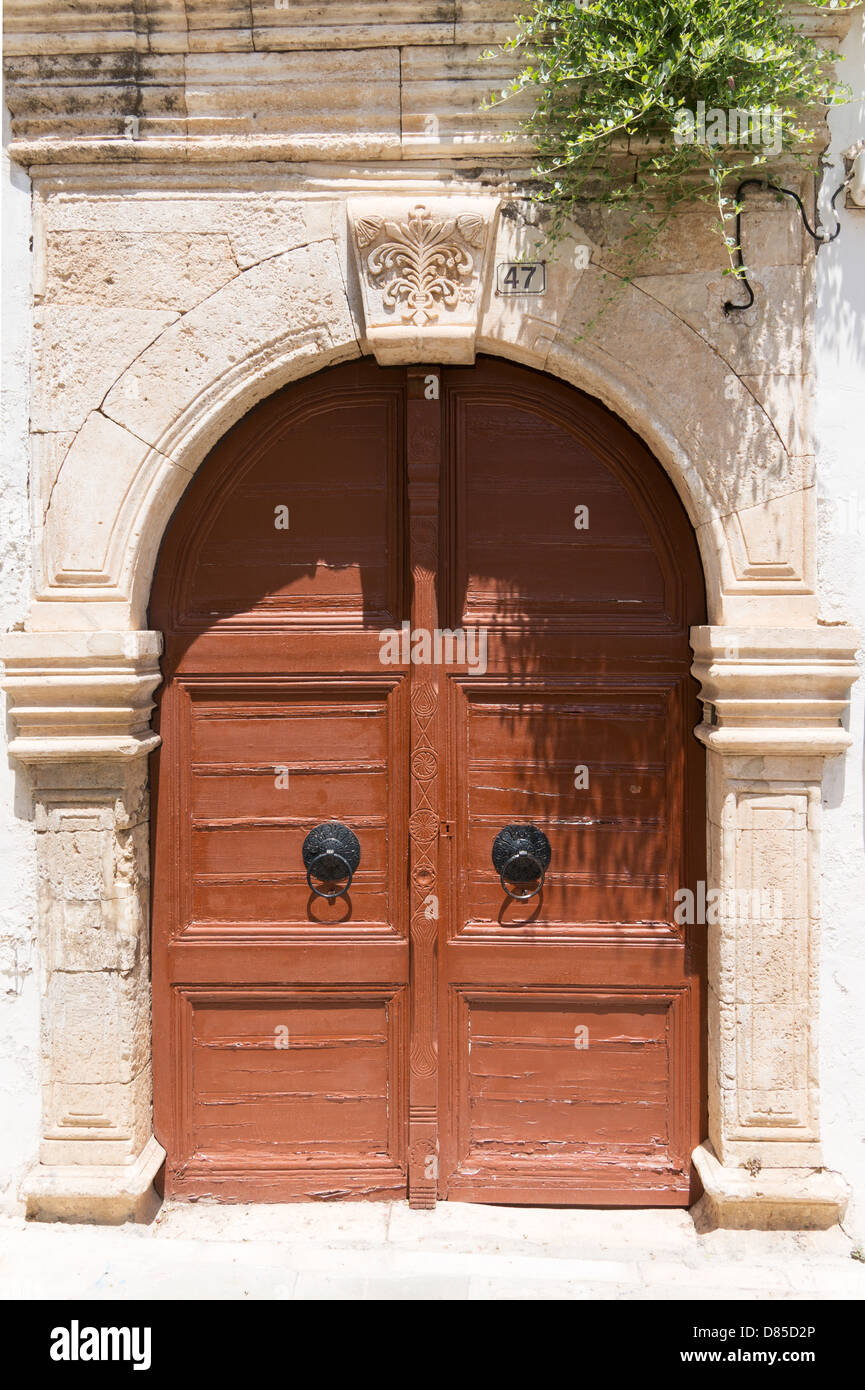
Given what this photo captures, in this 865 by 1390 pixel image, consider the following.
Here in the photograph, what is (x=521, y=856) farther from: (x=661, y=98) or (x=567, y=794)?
(x=661, y=98)

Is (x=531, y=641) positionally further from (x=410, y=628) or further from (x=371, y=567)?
(x=371, y=567)

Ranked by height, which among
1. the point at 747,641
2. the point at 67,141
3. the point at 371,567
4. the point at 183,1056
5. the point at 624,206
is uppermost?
the point at 67,141

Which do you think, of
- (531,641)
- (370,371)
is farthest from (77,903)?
(370,371)

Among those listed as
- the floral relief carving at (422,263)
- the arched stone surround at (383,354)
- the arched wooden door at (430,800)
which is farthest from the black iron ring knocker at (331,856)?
the floral relief carving at (422,263)

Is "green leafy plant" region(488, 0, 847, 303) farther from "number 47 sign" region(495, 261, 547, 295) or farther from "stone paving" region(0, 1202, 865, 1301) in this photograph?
"stone paving" region(0, 1202, 865, 1301)

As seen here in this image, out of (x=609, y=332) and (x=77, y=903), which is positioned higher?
(x=609, y=332)

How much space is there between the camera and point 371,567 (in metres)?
2.94

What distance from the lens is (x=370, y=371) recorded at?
2.94 m

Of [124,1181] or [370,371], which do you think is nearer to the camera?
[124,1181]

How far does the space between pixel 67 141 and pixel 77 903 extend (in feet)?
7.55

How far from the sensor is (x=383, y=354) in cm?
280

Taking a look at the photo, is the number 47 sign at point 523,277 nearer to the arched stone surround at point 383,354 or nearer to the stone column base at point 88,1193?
the arched stone surround at point 383,354

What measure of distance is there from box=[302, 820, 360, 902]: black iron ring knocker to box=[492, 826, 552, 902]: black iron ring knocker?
46 centimetres

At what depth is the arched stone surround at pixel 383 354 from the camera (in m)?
2.71
